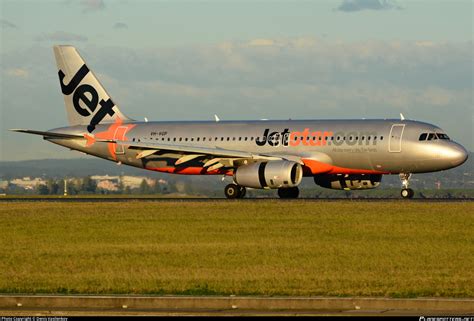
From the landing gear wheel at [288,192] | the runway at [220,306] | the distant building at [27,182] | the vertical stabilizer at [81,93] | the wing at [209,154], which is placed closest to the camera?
the runway at [220,306]

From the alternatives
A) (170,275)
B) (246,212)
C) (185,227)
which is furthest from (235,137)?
(170,275)

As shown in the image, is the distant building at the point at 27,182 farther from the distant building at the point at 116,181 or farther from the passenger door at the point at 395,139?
the passenger door at the point at 395,139

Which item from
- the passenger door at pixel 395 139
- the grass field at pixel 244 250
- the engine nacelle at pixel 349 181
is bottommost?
the grass field at pixel 244 250

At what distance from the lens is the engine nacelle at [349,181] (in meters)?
56.4

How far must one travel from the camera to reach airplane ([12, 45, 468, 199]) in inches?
2087

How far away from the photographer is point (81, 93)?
64000 millimetres

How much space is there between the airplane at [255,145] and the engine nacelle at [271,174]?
5 cm

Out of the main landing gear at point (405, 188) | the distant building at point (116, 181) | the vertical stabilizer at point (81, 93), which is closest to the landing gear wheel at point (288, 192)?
the main landing gear at point (405, 188)

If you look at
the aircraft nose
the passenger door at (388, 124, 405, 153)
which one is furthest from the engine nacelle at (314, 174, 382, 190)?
the aircraft nose

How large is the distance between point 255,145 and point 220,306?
120 feet

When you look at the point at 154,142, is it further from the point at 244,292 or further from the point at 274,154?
the point at 244,292

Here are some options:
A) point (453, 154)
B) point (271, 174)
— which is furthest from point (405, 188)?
point (271, 174)

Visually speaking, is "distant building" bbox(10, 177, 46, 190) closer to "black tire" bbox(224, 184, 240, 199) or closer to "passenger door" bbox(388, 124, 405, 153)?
"black tire" bbox(224, 184, 240, 199)

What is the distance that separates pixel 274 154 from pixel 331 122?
3.44m
